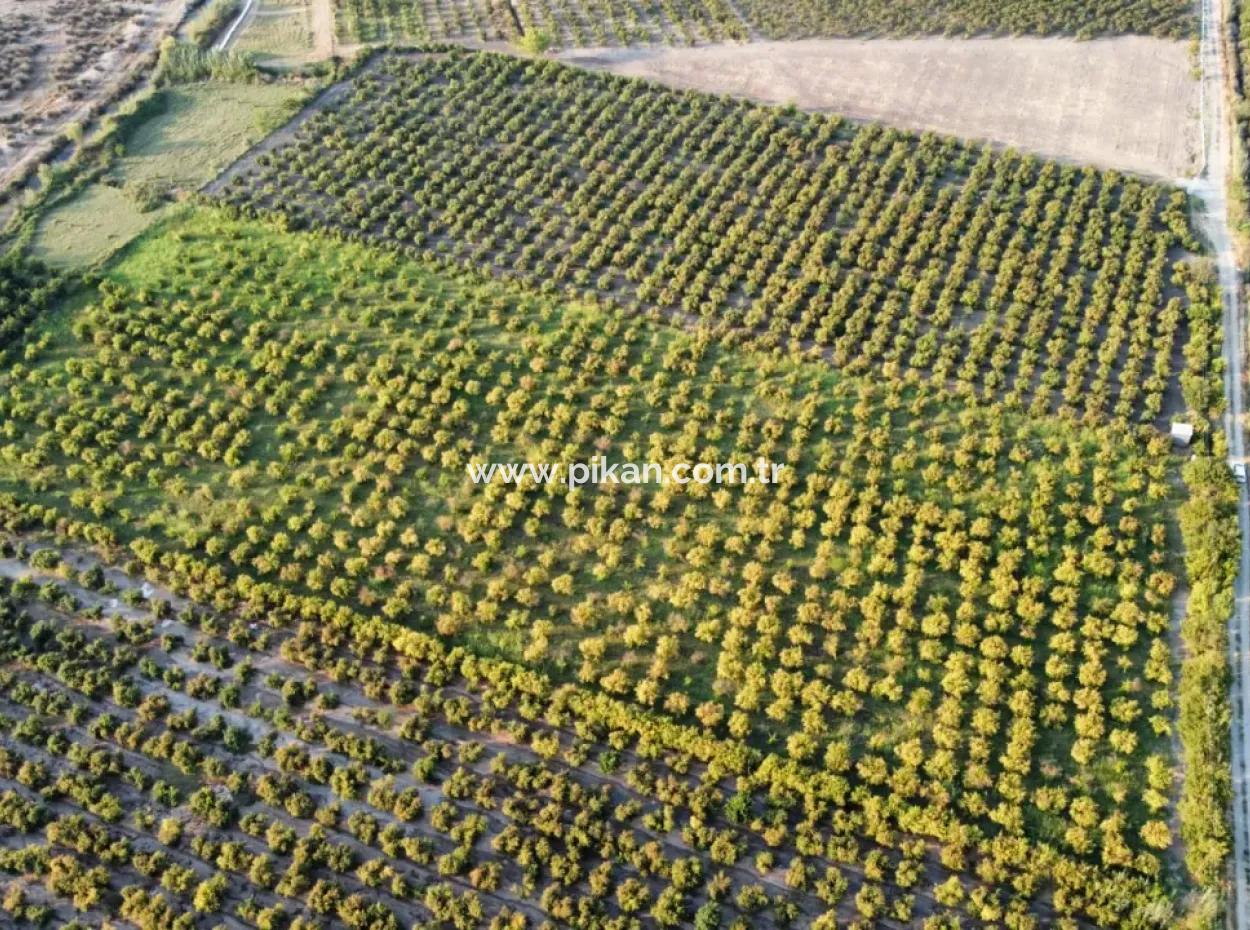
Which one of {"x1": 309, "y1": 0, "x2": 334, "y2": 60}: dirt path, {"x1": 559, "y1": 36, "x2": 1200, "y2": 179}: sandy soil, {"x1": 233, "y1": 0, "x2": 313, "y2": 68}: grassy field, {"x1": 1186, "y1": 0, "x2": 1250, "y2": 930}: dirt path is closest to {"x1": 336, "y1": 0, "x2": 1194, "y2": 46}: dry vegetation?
{"x1": 309, "y1": 0, "x2": 334, "y2": 60}: dirt path

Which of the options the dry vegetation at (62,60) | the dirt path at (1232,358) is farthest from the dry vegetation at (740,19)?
the dry vegetation at (62,60)

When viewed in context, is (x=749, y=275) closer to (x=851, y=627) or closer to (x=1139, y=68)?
(x=851, y=627)

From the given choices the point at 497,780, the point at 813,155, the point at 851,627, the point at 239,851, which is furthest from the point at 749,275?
the point at 239,851

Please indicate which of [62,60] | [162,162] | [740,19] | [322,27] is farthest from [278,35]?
[740,19]

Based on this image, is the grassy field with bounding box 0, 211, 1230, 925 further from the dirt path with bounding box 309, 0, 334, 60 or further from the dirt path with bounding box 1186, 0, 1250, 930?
the dirt path with bounding box 309, 0, 334, 60

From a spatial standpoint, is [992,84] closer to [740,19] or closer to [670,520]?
[740,19]

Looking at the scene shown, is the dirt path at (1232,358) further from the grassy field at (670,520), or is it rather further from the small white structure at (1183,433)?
the grassy field at (670,520)
